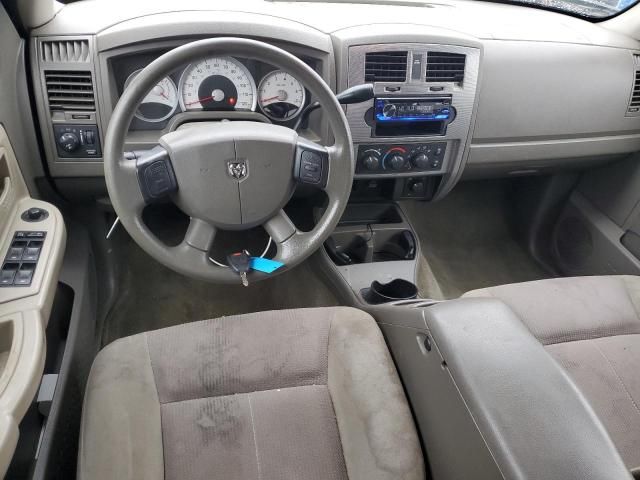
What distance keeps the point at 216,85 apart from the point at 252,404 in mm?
848

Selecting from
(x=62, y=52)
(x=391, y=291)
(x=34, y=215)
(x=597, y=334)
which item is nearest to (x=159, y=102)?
(x=62, y=52)

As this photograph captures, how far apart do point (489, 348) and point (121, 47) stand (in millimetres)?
1154

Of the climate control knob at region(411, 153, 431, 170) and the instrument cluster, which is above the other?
the instrument cluster

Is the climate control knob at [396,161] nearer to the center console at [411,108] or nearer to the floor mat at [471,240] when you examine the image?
the center console at [411,108]

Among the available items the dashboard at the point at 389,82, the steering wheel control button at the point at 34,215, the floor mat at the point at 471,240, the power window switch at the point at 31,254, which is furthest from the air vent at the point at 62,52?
the floor mat at the point at 471,240

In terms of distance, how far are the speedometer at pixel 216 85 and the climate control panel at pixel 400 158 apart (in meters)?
0.44

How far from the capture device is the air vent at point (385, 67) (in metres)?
1.52

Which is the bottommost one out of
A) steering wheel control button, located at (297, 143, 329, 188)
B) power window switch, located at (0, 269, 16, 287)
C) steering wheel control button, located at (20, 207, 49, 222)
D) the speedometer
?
power window switch, located at (0, 269, 16, 287)

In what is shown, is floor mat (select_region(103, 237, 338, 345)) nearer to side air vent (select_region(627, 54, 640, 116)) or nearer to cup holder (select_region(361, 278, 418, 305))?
cup holder (select_region(361, 278, 418, 305))

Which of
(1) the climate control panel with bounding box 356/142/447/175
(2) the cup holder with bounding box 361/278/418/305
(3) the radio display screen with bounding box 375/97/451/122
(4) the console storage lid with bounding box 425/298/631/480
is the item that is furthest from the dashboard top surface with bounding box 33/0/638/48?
(4) the console storage lid with bounding box 425/298/631/480

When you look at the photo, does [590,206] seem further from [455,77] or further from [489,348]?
[489,348]

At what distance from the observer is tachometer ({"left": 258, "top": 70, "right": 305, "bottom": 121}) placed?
1460mm

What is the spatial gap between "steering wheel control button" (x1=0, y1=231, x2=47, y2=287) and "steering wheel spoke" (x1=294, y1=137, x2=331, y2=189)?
0.59m

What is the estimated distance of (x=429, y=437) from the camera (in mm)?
1012
